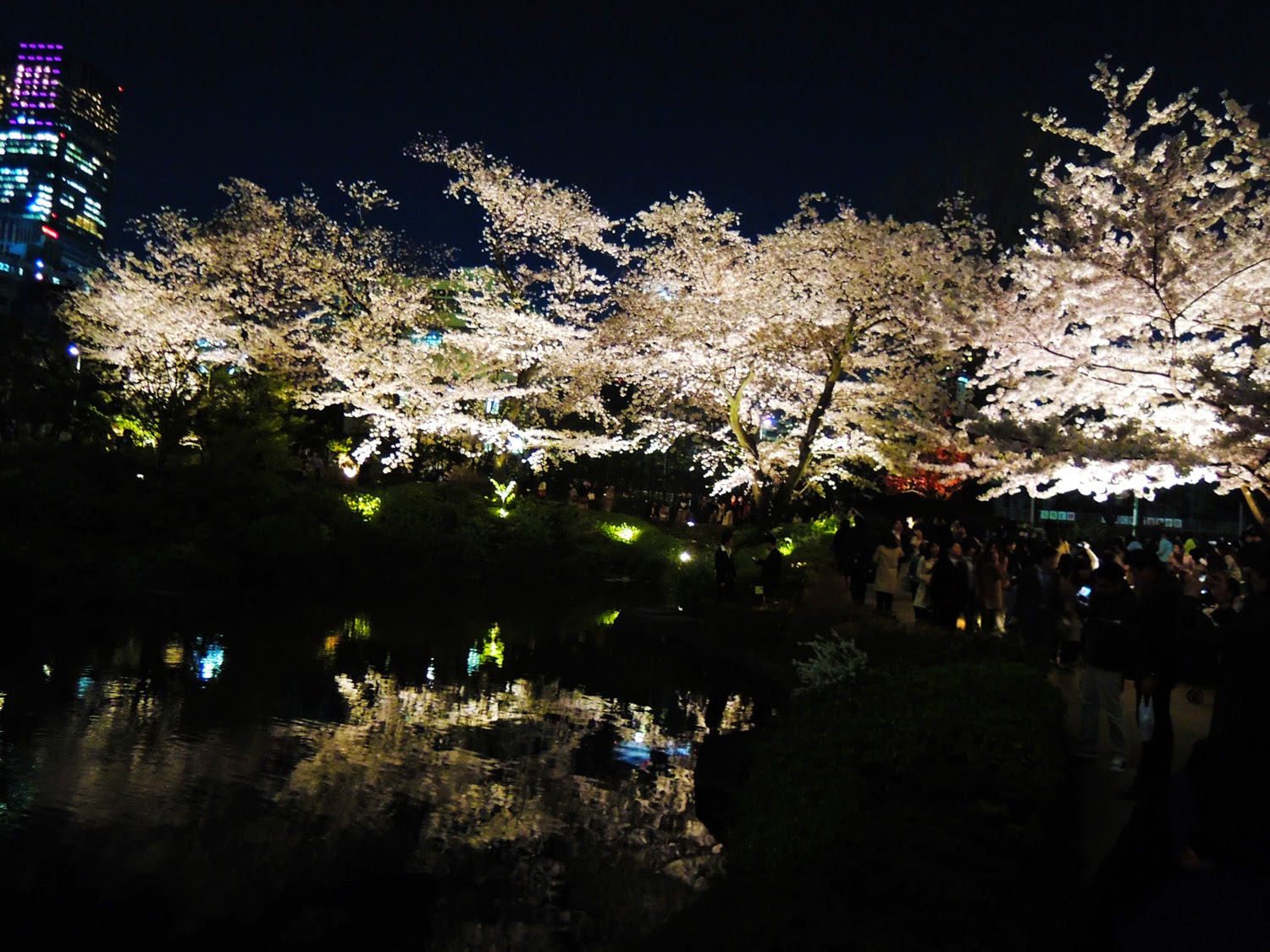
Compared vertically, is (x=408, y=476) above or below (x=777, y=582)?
above

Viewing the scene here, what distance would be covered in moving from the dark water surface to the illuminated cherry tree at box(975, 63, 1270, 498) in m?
6.34

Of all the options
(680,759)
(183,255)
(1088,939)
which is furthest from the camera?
(183,255)

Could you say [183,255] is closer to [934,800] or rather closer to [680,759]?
[680,759]

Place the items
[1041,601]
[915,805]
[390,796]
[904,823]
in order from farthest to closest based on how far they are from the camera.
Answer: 1. [1041,601]
2. [390,796]
3. [915,805]
4. [904,823]

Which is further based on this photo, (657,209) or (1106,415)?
(657,209)

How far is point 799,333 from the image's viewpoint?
20812 millimetres

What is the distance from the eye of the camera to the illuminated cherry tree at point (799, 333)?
65.8 feet

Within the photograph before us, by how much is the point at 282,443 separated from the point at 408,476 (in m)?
9.47

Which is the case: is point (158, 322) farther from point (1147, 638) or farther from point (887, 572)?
point (1147, 638)

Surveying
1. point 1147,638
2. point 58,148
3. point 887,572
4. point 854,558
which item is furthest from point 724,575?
point 58,148

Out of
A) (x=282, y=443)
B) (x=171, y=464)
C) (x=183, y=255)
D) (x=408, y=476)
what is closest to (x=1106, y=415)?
(x=282, y=443)

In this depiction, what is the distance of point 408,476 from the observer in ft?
104

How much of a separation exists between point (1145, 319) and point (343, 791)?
506 inches

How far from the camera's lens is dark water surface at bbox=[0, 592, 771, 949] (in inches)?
204
